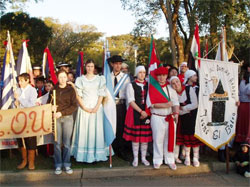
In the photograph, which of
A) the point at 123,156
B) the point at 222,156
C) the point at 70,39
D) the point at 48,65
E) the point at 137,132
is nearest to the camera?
the point at 137,132

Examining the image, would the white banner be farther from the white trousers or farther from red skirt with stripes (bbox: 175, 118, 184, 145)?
the white trousers

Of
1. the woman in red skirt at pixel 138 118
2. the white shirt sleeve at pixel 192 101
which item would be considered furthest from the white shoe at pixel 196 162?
the white shirt sleeve at pixel 192 101

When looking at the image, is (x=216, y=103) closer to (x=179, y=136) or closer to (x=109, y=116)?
(x=179, y=136)

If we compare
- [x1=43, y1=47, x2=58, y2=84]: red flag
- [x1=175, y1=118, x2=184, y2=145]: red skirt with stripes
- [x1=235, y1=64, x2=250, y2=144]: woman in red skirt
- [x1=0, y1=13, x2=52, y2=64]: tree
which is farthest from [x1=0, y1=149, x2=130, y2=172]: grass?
[x1=0, y1=13, x2=52, y2=64]: tree

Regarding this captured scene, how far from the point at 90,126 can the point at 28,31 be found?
2202 centimetres

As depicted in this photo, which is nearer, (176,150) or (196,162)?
(196,162)

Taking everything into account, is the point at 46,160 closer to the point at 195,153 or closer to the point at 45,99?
the point at 45,99

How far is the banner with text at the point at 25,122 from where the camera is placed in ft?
15.6

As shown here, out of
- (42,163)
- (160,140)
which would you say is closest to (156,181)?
(160,140)

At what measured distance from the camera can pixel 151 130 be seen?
5180mm

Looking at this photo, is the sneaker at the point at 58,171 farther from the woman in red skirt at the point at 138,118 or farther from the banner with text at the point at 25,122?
the woman in red skirt at the point at 138,118

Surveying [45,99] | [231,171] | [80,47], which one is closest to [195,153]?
[231,171]

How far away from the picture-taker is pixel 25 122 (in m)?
4.79

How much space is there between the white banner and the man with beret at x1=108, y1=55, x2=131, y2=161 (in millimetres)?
1593
